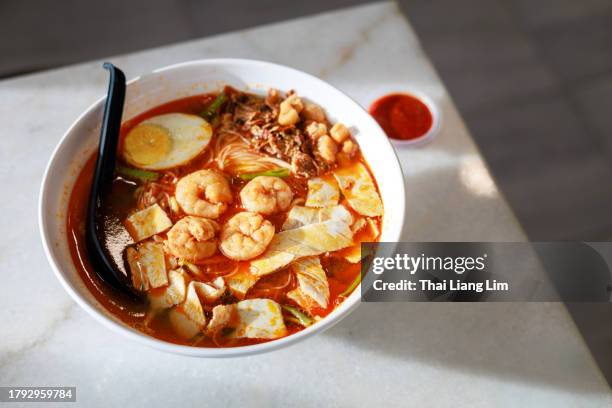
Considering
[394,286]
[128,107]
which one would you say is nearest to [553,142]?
[394,286]

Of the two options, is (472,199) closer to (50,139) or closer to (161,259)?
(161,259)

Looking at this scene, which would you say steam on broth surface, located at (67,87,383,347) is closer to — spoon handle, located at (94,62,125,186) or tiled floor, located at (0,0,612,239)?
spoon handle, located at (94,62,125,186)

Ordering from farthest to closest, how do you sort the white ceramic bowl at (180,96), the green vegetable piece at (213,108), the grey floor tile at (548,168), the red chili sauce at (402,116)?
the grey floor tile at (548,168), the red chili sauce at (402,116), the green vegetable piece at (213,108), the white ceramic bowl at (180,96)

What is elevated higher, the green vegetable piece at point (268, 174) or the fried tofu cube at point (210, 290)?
the green vegetable piece at point (268, 174)

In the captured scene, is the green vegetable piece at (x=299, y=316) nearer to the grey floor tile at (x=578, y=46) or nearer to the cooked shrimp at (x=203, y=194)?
the cooked shrimp at (x=203, y=194)

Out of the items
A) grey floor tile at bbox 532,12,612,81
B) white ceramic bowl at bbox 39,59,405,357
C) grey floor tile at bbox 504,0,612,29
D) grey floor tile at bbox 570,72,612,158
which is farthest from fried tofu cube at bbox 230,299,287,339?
grey floor tile at bbox 504,0,612,29

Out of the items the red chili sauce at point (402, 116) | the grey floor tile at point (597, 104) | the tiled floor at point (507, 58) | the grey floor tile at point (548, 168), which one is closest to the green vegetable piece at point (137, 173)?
the red chili sauce at point (402, 116)

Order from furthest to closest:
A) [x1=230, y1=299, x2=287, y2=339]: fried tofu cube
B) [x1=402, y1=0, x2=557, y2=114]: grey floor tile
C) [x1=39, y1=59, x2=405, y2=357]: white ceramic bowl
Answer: [x1=402, y1=0, x2=557, y2=114]: grey floor tile, [x1=230, y1=299, x2=287, y2=339]: fried tofu cube, [x1=39, y1=59, x2=405, y2=357]: white ceramic bowl
